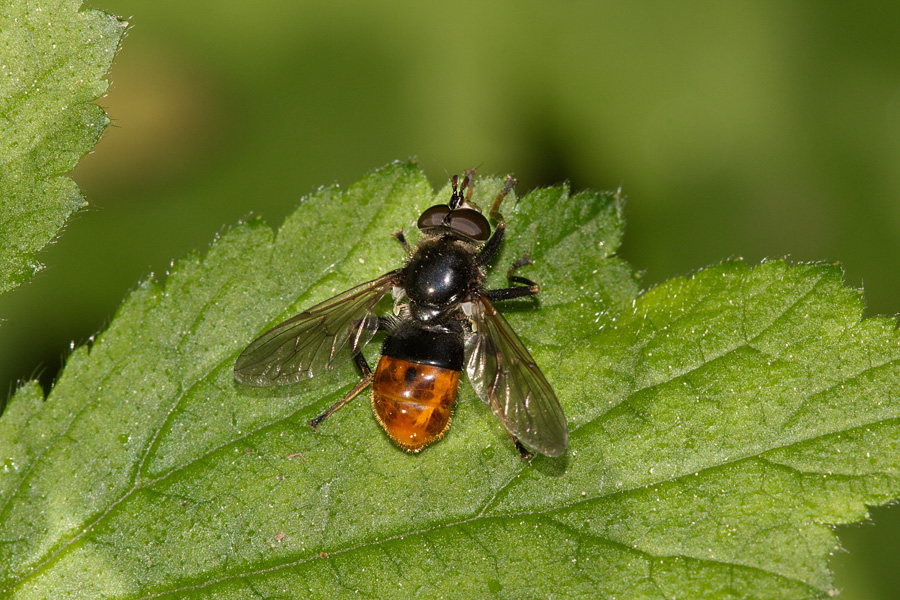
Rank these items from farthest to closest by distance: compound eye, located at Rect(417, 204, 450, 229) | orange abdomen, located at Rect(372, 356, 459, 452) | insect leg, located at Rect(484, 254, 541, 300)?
1. compound eye, located at Rect(417, 204, 450, 229)
2. insect leg, located at Rect(484, 254, 541, 300)
3. orange abdomen, located at Rect(372, 356, 459, 452)

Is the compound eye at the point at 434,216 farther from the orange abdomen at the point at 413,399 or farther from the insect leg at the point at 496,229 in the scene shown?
the orange abdomen at the point at 413,399

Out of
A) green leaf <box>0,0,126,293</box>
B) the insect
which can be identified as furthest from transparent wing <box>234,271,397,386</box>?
green leaf <box>0,0,126,293</box>

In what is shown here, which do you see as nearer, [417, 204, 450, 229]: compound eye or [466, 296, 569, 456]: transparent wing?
[466, 296, 569, 456]: transparent wing

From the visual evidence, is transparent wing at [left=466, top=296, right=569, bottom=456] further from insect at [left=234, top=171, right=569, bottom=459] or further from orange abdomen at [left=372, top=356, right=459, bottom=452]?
orange abdomen at [left=372, top=356, right=459, bottom=452]

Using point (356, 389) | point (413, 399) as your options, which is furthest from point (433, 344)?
point (356, 389)

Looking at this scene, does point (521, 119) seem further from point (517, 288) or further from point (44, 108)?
point (44, 108)

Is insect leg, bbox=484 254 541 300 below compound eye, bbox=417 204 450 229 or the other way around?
below

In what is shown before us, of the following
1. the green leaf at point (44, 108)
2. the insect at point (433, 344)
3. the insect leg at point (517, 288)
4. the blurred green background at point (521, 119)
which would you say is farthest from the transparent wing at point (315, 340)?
the blurred green background at point (521, 119)
